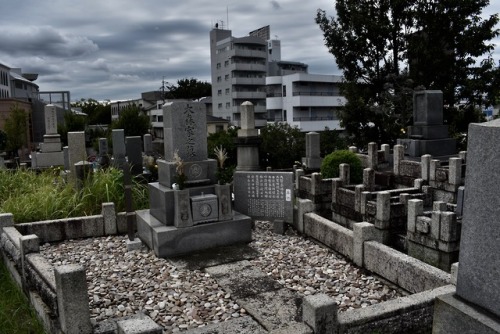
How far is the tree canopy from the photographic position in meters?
19.0

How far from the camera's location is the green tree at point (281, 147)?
22.9 metres

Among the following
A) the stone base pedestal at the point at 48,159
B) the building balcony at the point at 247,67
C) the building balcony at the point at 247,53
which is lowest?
the stone base pedestal at the point at 48,159

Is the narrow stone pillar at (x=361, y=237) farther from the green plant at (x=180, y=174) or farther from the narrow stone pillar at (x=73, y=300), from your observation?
the narrow stone pillar at (x=73, y=300)

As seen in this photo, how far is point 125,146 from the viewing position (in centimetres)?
1507

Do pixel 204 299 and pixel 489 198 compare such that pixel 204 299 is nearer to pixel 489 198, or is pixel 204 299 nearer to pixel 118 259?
pixel 118 259

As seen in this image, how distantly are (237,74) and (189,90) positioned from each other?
9.54 metres

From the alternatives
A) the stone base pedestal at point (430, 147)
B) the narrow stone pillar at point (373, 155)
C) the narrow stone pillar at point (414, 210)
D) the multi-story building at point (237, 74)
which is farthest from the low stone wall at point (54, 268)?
the multi-story building at point (237, 74)

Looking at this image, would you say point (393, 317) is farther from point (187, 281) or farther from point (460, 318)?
point (187, 281)

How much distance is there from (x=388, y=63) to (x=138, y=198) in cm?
1515

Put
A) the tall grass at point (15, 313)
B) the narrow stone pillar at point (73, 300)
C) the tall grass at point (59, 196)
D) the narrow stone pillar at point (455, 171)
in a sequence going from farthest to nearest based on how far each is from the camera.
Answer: the narrow stone pillar at point (455, 171), the tall grass at point (59, 196), the tall grass at point (15, 313), the narrow stone pillar at point (73, 300)

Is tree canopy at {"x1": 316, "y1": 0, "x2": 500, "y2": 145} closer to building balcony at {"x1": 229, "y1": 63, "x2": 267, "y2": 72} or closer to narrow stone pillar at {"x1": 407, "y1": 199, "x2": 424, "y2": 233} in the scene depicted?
narrow stone pillar at {"x1": 407, "y1": 199, "x2": 424, "y2": 233}

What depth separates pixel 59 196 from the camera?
9.97 m

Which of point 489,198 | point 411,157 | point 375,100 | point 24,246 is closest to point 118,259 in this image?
point 24,246

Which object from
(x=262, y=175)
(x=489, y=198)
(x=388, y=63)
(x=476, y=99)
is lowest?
(x=262, y=175)
